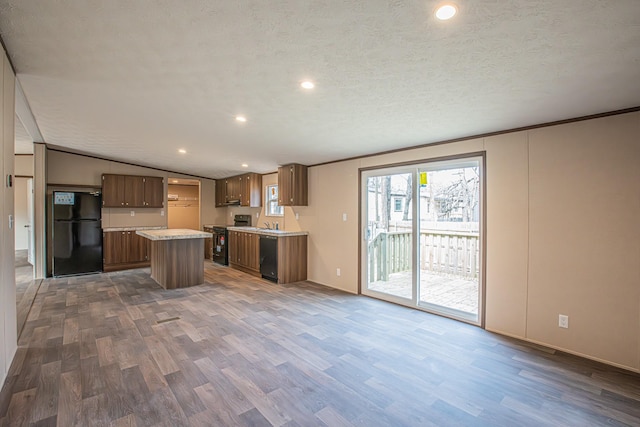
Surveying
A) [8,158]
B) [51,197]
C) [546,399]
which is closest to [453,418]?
[546,399]

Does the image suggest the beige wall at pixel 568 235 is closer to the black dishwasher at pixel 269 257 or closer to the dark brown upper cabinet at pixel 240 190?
the black dishwasher at pixel 269 257

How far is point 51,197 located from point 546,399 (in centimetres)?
820

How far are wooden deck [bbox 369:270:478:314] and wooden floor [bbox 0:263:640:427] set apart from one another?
0.54m

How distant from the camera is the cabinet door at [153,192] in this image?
725cm

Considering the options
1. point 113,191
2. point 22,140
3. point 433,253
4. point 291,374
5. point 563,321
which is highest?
point 22,140

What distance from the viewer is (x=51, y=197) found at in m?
6.00

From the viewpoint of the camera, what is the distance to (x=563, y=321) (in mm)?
2934

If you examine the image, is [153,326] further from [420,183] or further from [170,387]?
[420,183]

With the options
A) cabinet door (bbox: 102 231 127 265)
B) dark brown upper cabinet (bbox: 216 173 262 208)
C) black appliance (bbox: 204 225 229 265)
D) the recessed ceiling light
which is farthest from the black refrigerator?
the recessed ceiling light

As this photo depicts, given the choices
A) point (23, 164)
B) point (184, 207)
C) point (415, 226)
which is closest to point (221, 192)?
point (184, 207)

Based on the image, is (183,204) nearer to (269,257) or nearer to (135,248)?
(135,248)

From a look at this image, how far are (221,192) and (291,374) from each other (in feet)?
22.3

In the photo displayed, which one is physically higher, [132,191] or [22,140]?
[22,140]

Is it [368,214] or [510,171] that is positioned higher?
[510,171]
